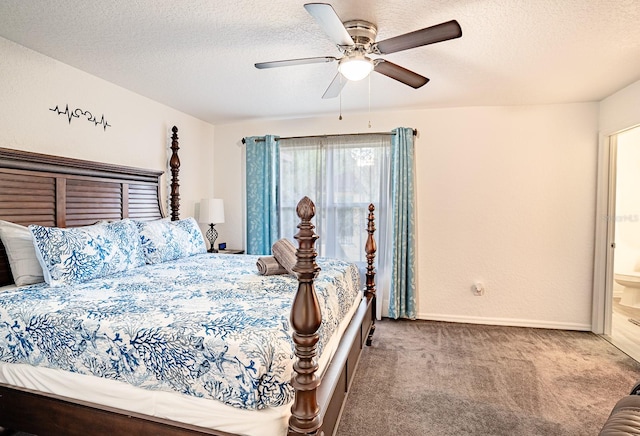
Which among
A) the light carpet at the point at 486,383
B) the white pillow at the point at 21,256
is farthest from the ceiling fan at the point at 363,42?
the light carpet at the point at 486,383

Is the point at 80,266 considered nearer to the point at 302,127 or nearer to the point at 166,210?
the point at 166,210

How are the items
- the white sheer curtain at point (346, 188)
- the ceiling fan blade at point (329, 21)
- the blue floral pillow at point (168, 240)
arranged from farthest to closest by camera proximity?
the white sheer curtain at point (346, 188) < the blue floral pillow at point (168, 240) < the ceiling fan blade at point (329, 21)

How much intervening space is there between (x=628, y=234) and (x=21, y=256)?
5697 millimetres

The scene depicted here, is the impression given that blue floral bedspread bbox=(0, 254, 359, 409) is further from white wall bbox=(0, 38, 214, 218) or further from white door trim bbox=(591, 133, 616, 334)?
white door trim bbox=(591, 133, 616, 334)

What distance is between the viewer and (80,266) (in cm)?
218

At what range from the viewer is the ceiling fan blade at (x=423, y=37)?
164 cm

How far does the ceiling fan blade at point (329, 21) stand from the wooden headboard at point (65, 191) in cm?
220

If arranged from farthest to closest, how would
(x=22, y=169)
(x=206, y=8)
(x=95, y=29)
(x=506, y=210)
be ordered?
(x=506, y=210)
(x=22, y=169)
(x=95, y=29)
(x=206, y=8)

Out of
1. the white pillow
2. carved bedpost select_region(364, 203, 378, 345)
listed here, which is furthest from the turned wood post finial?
the white pillow

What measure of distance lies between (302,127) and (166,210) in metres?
1.88

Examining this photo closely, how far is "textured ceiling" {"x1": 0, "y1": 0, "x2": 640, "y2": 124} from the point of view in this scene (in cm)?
192

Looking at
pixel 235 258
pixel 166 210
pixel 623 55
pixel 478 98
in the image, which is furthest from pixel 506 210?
pixel 166 210

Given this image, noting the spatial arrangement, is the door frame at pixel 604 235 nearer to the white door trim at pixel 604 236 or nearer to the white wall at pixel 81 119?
the white door trim at pixel 604 236

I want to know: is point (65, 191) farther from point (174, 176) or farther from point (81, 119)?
point (174, 176)
